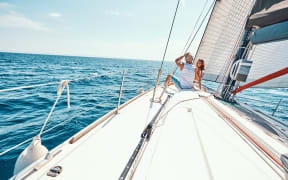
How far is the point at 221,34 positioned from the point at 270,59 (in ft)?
5.10

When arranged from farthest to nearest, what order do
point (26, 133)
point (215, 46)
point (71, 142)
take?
point (215, 46), point (26, 133), point (71, 142)

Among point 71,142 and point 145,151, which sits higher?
point 145,151

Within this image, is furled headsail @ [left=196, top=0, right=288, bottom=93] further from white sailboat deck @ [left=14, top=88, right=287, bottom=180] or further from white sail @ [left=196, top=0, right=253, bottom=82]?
white sailboat deck @ [left=14, top=88, right=287, bottom=180]

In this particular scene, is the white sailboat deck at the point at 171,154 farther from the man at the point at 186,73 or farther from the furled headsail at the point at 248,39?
the man at the point at 186,73

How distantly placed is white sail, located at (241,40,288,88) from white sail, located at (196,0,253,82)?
0.64m

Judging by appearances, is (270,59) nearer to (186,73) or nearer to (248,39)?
(248,39)

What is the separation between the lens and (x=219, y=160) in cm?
109

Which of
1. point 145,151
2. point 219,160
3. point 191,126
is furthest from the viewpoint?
point 191,126

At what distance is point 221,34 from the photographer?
13.8ft

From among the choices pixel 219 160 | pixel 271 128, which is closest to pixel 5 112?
pixel 219 160

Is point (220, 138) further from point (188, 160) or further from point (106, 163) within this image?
point (106, 163)

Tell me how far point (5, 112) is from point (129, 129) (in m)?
4.90

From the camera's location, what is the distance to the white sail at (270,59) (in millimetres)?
3277

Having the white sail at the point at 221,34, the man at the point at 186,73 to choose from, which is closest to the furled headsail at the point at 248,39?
the white sail at the point at 221,34
